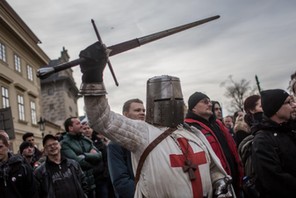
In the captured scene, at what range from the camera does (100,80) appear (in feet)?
8.30

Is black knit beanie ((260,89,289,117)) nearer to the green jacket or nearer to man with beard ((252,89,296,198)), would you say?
man with beard ((252,89,296,198))

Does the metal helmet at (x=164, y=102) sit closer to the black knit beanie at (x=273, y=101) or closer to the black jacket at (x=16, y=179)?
the black knit beanie at (x=273, y=101)

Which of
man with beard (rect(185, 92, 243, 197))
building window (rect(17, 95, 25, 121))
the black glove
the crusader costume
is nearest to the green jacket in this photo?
man with beard (rect(185, 92, 243, 197))

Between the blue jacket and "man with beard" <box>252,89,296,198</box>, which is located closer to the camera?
"man with beard" <box>252,89,296,198</box>

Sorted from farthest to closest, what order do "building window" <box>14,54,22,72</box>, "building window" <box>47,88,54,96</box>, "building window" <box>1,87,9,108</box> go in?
"building window" <box>47,88,54,96</box> < "building window" <box>14,54,22,72</box> < "building window" <box>1,87,9,108</box>

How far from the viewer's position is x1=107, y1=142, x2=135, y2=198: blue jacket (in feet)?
12.7

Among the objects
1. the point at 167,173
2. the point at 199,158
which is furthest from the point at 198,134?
the point at 167,173

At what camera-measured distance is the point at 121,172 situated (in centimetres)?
396

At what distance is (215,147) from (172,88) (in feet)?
4.83

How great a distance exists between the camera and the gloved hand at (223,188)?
286cm

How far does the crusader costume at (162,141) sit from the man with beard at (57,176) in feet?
8.02

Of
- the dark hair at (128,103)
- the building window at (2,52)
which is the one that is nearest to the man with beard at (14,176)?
the dark hair at (128,103)

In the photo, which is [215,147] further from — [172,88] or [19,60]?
[19,60]

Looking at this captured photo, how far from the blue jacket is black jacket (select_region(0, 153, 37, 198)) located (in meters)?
1.20
